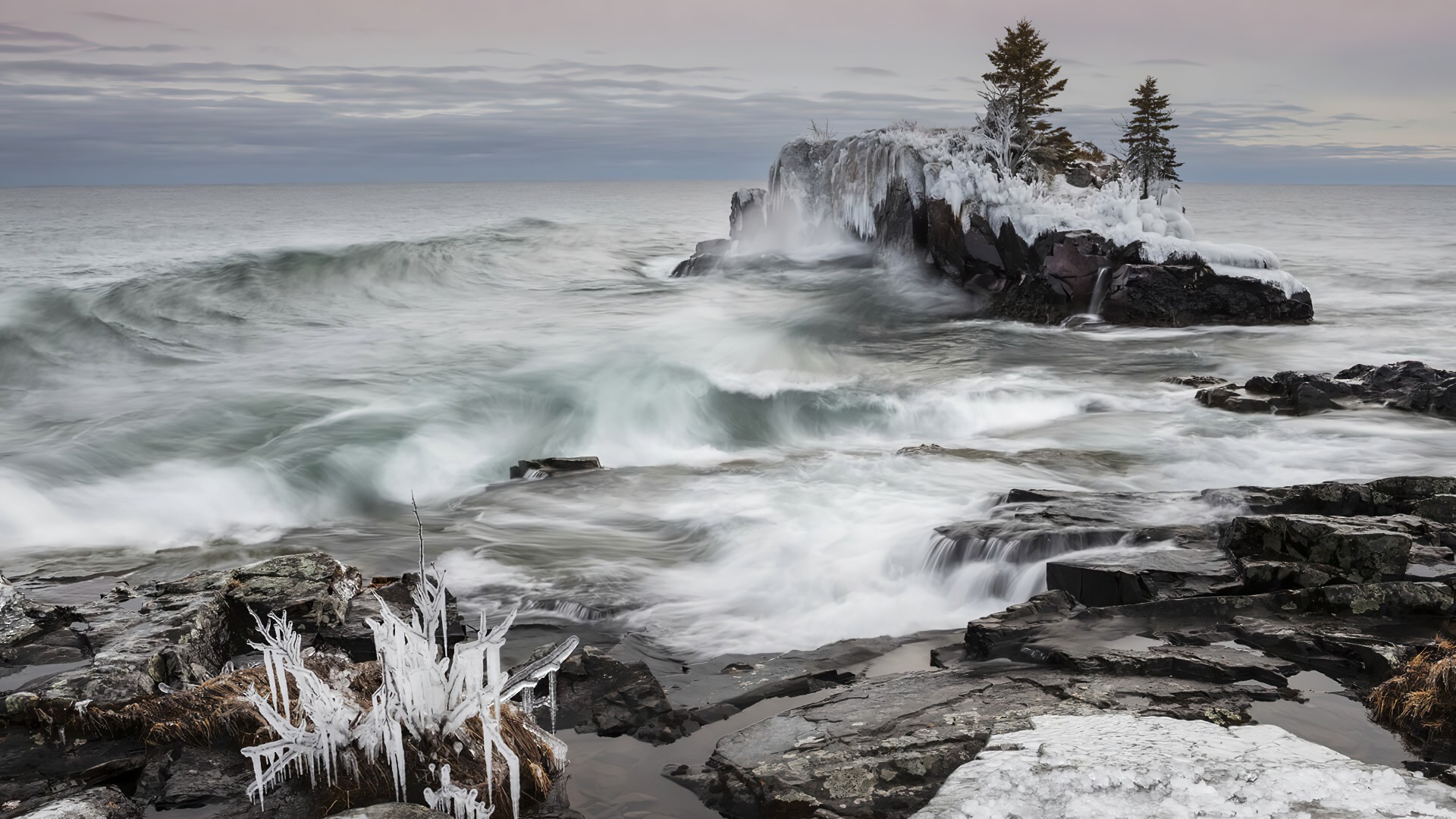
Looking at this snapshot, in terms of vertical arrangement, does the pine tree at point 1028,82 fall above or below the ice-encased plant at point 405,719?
above

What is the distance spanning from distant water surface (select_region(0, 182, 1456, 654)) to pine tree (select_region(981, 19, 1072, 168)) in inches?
250

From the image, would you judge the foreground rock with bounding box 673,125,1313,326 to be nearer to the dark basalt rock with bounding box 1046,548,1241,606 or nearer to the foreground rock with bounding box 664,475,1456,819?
the foreground rock with bounding box 664,475,1456,819

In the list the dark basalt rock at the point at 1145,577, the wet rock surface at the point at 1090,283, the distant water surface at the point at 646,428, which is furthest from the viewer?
the wet rock surface at the point at 1090,283

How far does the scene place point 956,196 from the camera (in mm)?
25438

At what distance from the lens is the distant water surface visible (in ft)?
29.9

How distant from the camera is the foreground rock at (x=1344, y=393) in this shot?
546 inches

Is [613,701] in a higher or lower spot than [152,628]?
lower

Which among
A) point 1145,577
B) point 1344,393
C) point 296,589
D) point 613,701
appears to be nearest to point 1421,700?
point 1145,577

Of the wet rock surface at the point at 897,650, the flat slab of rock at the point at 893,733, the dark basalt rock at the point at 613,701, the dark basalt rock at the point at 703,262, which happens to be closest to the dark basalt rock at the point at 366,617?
the wet rock surface at the point at 897,650

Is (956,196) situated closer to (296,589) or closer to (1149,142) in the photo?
(1149,142)

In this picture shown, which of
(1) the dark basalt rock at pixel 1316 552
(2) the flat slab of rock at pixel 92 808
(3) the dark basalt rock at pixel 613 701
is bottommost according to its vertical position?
(3) the dark basalt rock at pixel 613 701

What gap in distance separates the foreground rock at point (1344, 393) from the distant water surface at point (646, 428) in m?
0.43

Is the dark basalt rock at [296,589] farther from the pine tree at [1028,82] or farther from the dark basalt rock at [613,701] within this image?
the pine tree at [1028,82]

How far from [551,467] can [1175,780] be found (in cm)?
955
